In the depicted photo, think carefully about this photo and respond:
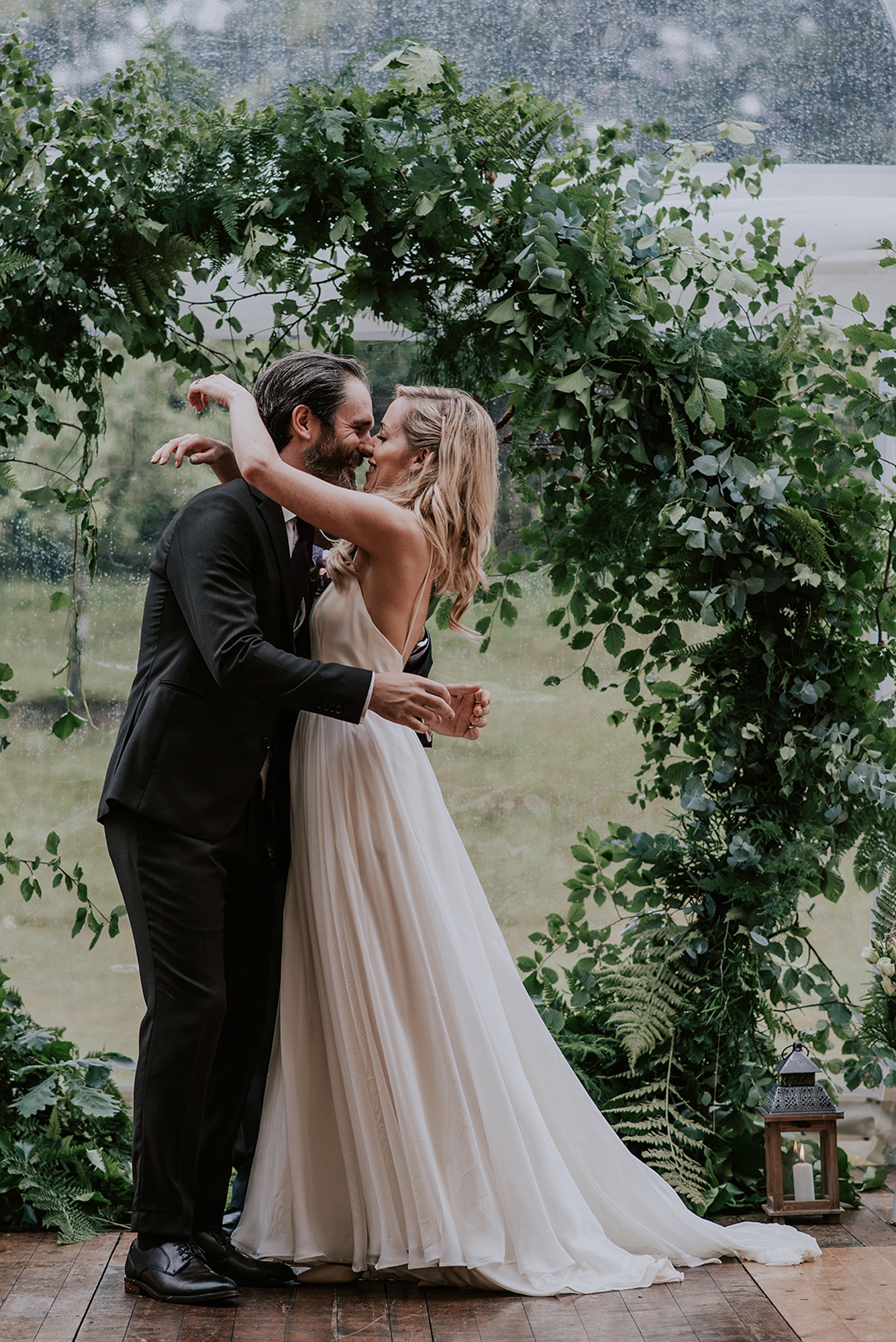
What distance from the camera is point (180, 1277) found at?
7.07 feet

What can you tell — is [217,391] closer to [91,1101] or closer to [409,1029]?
[409,1029]

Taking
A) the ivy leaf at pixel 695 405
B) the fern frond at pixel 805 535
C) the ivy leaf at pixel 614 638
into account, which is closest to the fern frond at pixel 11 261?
the ivy leaf at pixel 695 405

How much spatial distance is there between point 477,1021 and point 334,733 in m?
0.61

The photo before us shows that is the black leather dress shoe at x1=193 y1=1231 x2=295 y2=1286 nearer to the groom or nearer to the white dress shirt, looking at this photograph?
the groom

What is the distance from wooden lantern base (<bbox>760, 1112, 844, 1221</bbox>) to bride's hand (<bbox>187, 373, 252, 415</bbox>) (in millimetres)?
1859

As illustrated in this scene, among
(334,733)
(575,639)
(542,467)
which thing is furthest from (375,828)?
(542,467)

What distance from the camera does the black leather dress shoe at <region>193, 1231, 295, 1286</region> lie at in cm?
228

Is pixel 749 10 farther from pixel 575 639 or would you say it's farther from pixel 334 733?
pixel 334 733

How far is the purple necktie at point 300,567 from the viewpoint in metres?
2.37

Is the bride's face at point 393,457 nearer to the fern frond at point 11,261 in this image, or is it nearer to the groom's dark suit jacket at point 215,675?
the groom's dark suit jacket at point 215,675

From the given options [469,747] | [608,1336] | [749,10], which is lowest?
[608,1336]

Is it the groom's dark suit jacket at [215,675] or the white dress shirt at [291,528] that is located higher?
the white dress shirt at [291,528]

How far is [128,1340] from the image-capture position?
202cm

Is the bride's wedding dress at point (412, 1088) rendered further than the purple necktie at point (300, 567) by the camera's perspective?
No
